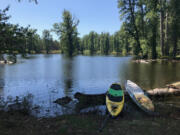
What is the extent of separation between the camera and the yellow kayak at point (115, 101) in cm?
585

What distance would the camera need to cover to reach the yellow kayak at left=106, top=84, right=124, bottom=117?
5848 mm

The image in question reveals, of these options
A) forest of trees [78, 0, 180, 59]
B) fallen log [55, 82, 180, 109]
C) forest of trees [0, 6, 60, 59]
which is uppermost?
forest of trees [78, 0, 180, 59]

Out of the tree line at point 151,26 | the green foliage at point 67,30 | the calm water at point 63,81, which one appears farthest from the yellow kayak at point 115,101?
the green foliage at point 67,30

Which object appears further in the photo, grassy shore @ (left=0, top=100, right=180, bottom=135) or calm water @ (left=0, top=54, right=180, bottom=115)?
calm water @ (left=0, top=54, right=180, bottom=115)

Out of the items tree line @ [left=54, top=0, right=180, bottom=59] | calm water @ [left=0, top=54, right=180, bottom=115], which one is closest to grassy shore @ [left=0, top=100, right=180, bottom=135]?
calm water @ [left=0, top=54, right=180, bottom=115]

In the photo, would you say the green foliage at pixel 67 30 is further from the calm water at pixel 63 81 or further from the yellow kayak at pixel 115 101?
the yellow kayak at pixel 115 101

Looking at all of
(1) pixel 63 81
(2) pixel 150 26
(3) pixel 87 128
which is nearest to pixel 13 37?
(3) pixel 87 128

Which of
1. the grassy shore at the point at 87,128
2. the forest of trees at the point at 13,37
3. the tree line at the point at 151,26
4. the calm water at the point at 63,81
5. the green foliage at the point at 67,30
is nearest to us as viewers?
the grassy shore at the point at 87,128

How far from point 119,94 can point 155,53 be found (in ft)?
105

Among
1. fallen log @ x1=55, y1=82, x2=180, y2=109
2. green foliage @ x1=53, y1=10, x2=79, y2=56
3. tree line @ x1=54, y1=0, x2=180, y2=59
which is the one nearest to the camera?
fallen log @ x1=55, y1=82, x2=180, y2=109

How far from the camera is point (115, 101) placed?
6.27 meters

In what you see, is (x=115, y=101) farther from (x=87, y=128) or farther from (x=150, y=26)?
(x=150, y=26)

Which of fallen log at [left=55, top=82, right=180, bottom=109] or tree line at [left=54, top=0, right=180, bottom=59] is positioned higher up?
tree line at [left=54, top=0, right=180, bottom=59]

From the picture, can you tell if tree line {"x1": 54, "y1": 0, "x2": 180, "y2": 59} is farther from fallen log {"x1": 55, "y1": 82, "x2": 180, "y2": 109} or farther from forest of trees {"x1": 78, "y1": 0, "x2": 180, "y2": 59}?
fallen log {"x1": 55, "y1": 82, "x2": 180, "y2": 109}
